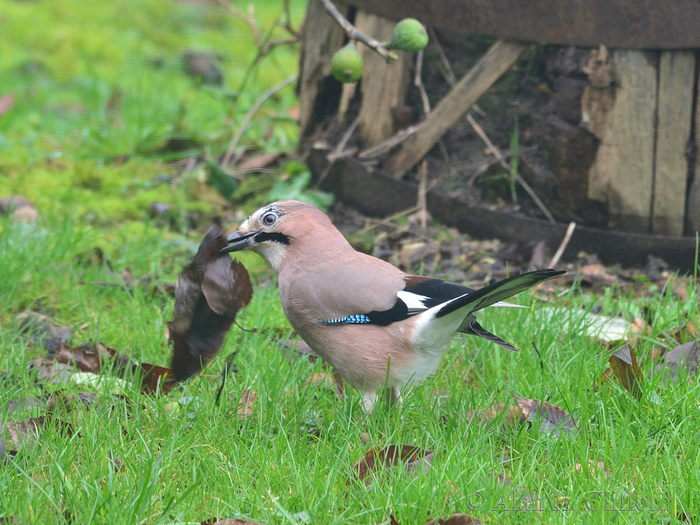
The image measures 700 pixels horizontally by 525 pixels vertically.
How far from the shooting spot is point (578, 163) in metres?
4.34

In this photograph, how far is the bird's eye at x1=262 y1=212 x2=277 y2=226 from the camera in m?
3.18

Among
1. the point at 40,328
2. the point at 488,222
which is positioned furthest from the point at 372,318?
the point at 488,222

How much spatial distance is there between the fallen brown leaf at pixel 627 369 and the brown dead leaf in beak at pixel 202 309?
1.31 meters

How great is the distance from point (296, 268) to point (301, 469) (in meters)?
0.85

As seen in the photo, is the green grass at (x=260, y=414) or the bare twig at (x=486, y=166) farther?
the bare twig at (x=486, y=166)

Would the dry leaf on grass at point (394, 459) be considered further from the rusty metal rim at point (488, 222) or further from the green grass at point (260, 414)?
the rusty metal rim at point (488, 222)

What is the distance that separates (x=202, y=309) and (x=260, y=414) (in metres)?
0.41

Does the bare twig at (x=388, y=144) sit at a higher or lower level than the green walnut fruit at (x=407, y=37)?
lower

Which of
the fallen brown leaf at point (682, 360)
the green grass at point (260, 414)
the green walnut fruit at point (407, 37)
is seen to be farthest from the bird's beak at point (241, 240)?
the fallen brown leaf at point (682, 360)

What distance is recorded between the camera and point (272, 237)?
3.20 meters

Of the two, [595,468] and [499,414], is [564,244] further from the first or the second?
[595,468]

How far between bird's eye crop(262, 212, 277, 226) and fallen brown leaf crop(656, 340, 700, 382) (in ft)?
4.96

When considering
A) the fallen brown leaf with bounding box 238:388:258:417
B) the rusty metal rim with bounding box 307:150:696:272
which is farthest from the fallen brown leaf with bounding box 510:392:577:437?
the rusty metal rim with bounding box 307:150:696:272

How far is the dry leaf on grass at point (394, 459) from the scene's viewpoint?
8.33ft
